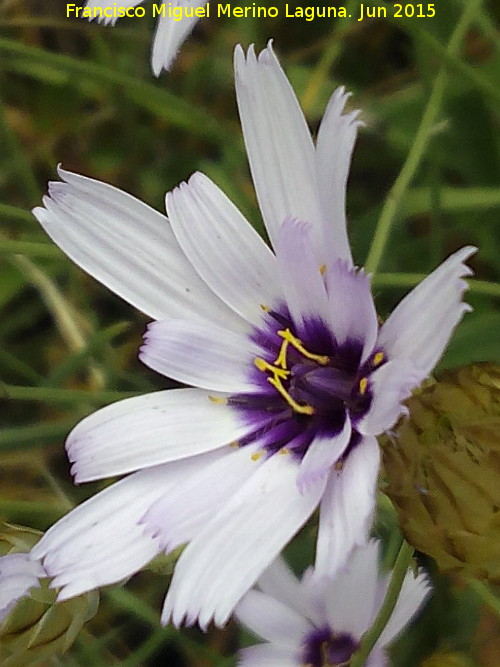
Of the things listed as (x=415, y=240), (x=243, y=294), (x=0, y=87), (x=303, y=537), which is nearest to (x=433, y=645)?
(x=303, y=537)

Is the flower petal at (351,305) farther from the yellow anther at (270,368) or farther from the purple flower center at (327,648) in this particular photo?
the purple flower center at (327,648)

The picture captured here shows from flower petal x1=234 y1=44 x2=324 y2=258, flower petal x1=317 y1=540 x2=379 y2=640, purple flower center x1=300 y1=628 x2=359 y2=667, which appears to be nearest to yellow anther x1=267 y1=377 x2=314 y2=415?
flower petal x1=234 y1=44 x2=324 y2=258

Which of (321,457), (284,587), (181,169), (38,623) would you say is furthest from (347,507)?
(181,169)

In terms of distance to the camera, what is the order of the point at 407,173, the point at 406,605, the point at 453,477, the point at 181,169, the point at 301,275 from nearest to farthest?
the point at 453,477
the point at 301,275
the point at 407,173
the point at 406,605
the point at 181,169

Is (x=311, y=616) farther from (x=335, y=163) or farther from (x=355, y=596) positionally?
(x=335, y=163)

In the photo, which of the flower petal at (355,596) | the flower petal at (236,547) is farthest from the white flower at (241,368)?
the flower petal at (355,596)

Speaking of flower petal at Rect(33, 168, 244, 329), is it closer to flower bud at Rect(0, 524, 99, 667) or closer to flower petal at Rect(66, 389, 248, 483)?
flower petal at Rect(66, 389, 248, 483)
